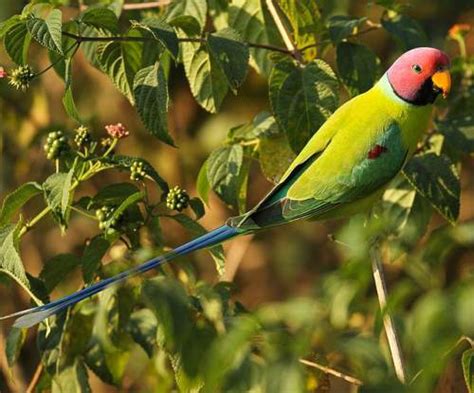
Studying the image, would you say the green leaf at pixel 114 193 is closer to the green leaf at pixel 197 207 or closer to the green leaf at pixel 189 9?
the green leaf at pixel 197 207

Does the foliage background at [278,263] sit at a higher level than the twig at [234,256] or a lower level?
higher

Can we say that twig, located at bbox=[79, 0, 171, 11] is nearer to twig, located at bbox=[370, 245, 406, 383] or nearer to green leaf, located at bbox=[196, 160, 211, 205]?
green leaf, located at bbox=[196, 160, 211, 205]

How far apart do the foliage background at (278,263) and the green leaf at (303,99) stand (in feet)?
0.49

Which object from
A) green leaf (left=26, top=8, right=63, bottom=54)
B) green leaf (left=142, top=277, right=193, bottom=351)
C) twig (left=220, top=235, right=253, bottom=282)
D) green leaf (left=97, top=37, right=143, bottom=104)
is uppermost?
green leaf (left=26, top=8, right=63, bottom=54)

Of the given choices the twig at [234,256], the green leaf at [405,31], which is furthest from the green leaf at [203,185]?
the twig at [234,256]

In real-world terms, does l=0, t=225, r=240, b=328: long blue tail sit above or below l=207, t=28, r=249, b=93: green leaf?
below

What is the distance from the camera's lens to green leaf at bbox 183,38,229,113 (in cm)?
224

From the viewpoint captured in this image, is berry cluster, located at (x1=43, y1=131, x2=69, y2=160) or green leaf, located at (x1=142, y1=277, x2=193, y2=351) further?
berry cluster, located at (x1=43, y1=131, x2=69, y2=160)

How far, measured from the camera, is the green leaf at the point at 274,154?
7.63 ft

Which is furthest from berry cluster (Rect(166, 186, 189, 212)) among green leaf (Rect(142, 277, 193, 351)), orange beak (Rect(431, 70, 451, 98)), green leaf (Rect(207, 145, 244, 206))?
green leaf (Rect(142, 277, 193, 351))

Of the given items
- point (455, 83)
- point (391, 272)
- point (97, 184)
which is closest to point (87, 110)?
point (97, 184)

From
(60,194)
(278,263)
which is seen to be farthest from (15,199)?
(278,263)

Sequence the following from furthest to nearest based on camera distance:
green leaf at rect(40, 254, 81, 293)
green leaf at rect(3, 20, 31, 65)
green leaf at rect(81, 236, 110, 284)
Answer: green leaf at rect(40, 254, 81, 293) → green leaf at rect(81, 236, 110, 284) → green leaf at rect(3, 20, 31, 65)

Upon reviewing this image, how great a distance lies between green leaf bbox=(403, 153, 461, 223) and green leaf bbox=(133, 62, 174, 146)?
0.54 meters
